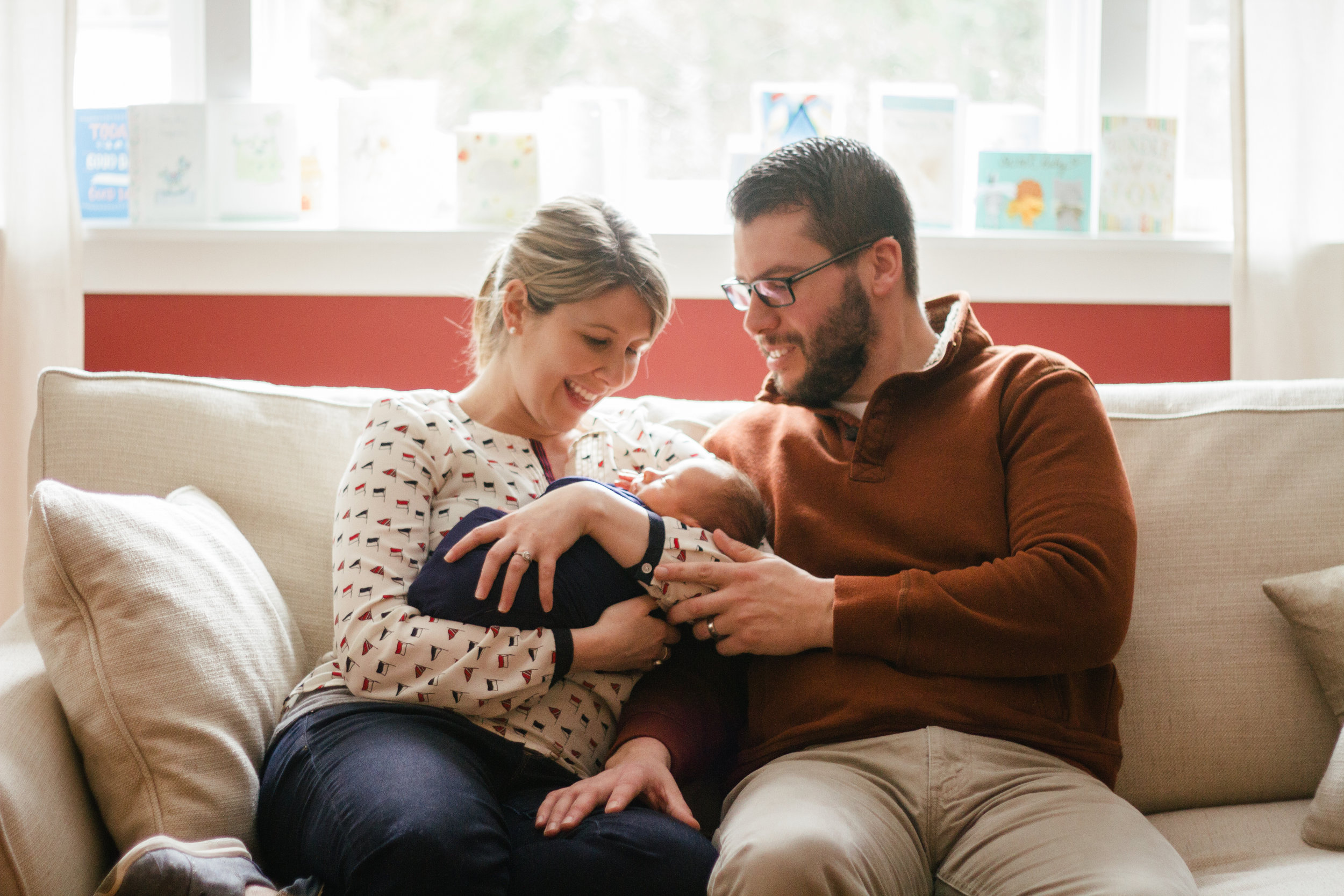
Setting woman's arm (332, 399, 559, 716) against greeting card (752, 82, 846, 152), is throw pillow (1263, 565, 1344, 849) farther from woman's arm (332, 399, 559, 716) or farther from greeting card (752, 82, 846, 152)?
greeting card (752, 82, 846, 152)

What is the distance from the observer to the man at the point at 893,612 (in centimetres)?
129

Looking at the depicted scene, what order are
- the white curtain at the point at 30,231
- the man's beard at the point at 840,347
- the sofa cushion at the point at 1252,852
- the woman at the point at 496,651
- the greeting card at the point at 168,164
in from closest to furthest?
the woman at the point at 496,651, the sofa cushion at the point at 1252,852, the man's beard at the point at 840,347, the white curtain at the point at 30,231, the greeting card at the point at 168,164

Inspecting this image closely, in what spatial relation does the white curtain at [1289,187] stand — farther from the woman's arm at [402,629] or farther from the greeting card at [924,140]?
the woman's arm at [402,629]

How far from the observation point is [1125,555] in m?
1.44

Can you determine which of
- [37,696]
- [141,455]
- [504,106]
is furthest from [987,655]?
[504,106]

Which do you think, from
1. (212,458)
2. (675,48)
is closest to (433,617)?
(212,458)

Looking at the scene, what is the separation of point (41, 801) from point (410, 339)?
4.65 feet

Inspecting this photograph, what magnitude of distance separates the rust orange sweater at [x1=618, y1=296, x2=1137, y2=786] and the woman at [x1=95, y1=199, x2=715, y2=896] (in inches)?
6.5

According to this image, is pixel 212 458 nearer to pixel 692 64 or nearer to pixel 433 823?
pixel 433 823

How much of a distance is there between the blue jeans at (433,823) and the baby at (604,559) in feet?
0.52

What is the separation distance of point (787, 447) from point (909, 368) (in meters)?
0.25

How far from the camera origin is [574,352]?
5.32 feet

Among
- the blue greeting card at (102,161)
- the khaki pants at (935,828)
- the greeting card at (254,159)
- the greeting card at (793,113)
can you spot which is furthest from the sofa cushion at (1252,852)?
the blue greeting card at (102,161)

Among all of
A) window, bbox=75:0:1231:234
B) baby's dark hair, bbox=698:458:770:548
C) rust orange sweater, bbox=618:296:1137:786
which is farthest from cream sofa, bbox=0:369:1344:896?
window, bbox=75:0:1231:234
